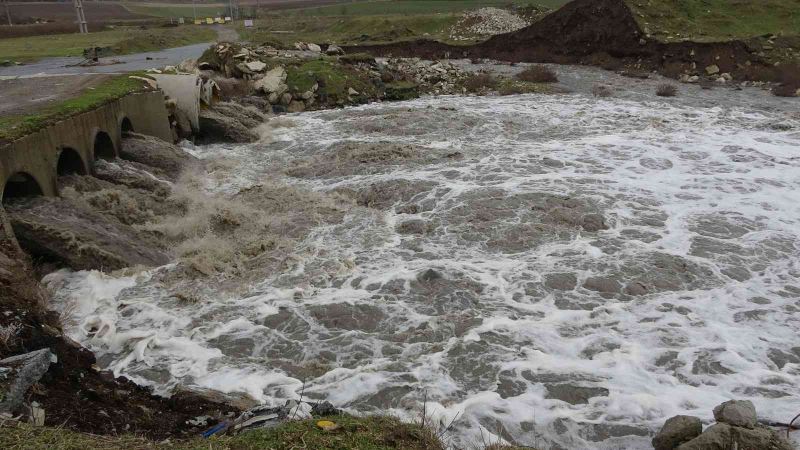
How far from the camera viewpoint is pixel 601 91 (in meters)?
27.0

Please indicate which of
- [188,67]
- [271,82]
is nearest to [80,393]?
[271,82]

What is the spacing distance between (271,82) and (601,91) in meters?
15.4

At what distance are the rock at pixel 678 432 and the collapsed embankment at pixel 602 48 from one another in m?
28.3

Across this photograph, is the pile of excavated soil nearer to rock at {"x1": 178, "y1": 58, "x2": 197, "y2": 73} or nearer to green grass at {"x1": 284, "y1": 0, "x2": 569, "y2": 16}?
green grass at {"x1": 284, "y1": 0, "x2": 569, "y2": 16}

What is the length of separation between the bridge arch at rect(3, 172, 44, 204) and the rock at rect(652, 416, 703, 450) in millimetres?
11811

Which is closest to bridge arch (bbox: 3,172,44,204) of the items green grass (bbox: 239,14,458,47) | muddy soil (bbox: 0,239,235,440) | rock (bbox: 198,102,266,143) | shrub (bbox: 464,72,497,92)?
muddy soil (bbox: 0,239,235,440)

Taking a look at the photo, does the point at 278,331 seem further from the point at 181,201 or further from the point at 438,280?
the point at 181,201

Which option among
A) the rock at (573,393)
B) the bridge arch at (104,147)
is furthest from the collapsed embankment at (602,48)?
the bridge arch at (104,147)

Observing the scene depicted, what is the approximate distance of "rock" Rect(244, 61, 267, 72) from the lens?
26.2 metres

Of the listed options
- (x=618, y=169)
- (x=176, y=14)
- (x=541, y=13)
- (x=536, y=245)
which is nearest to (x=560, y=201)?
(x=536, y=245)

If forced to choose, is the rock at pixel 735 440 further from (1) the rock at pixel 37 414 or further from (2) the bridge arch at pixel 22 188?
(2) the bridge arch at pixel 22 188

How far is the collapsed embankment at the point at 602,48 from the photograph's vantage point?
3067cm

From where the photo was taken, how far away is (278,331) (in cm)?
888

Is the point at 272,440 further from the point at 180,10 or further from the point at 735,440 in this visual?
the point at 180,10
